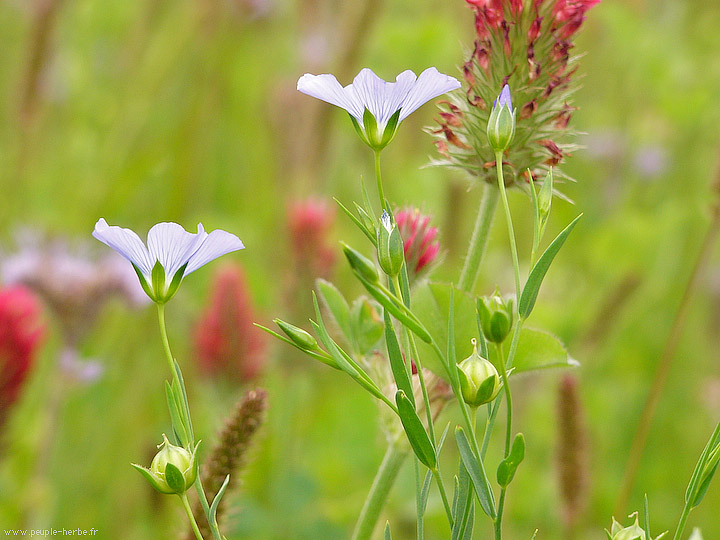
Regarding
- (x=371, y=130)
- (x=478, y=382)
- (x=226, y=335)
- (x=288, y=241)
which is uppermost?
(x=371, y=130)

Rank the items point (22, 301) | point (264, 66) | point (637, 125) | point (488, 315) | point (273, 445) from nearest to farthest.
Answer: point (488, 315) < point (22, 301) < point (273, 445) < point (637, 125) < point (264, 66)

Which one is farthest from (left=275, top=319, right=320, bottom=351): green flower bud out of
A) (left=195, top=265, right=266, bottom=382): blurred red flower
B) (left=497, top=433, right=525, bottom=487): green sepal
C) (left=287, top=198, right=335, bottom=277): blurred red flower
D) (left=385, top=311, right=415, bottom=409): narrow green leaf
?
(left=287, top=198, right=335, bottom=277): blurred red flower

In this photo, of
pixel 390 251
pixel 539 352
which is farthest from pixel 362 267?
pixel 539 352

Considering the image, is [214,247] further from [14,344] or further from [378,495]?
[14,344]

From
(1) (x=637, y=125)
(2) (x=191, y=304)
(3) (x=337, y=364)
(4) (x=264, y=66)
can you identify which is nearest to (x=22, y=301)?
(3) (x=337, y=364)

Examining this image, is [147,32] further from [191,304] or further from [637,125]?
[637,125]

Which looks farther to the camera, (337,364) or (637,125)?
(637,125)

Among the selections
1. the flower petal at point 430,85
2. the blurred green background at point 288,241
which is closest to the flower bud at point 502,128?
the flower petal at point 430,85

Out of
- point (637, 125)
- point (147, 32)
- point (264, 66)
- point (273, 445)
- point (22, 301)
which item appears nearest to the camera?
point (22, 301)

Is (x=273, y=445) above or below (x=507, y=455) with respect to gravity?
below
